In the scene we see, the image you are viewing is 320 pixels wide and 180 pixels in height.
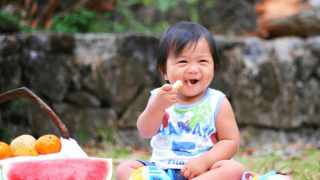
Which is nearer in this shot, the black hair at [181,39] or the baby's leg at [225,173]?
the baby's leg at [225,173]

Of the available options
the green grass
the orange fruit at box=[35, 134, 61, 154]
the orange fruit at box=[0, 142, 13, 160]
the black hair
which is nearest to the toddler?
the black hair

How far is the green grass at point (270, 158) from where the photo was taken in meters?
2.27

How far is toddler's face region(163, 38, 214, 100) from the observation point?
1.61 metres

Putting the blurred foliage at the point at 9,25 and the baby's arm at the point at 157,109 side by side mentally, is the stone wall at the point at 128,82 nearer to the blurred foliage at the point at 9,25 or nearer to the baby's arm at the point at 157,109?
the blurred foliage at the point at 9,25

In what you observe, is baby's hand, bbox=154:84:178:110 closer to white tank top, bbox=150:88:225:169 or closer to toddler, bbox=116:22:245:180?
toddler, bbox=116:22:245:180

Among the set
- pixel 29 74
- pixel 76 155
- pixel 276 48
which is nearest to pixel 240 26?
pixel 276 48

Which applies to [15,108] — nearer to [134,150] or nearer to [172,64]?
[134,150]

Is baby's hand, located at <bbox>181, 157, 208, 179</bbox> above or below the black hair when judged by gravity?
below

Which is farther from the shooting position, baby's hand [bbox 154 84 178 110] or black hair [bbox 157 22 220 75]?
black hair [bbox 157 22 220 75]

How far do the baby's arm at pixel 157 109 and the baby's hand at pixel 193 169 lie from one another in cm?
30

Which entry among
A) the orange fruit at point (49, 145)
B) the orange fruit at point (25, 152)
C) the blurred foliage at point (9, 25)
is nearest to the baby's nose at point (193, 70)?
the orange fruit at point (49, 145)

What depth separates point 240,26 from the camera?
4895 mm

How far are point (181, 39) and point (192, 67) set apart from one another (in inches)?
7.0

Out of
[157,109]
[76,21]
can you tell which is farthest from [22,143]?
[76,21]
